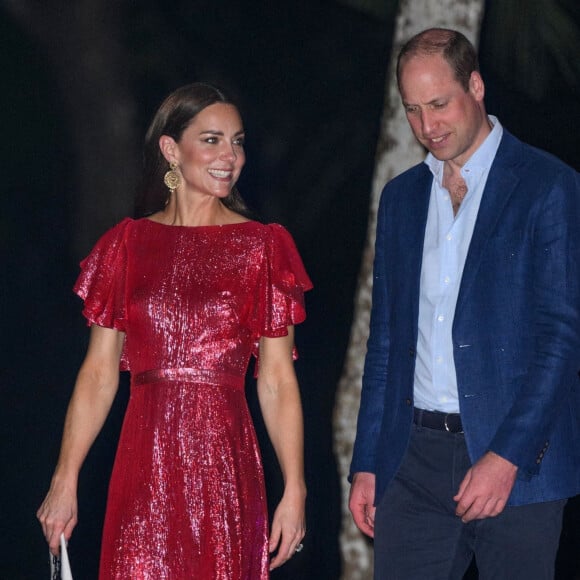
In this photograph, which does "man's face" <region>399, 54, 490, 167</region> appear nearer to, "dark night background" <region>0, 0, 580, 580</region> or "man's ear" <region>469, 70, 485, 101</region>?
"man's ear" <region>469, 70, 485, 101</region>

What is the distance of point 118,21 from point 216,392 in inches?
65.9

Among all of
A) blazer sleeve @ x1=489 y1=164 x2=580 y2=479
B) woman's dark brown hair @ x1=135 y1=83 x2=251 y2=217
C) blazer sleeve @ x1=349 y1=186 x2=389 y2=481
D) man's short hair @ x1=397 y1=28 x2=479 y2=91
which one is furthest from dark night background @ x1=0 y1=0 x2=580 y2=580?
blazer sleeve @ x1=489 y1=164 x2=580 y2=479

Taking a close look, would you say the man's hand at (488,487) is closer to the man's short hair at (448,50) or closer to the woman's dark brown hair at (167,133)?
the man's short hair at (448,50)

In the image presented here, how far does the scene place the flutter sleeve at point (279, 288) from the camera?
9.62 ft

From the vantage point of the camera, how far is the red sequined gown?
277 centimetres

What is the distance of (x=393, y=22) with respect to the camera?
4.15 metres

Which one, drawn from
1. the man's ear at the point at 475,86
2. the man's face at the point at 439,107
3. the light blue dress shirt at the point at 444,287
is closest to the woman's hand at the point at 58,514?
the light blue dress shirt at the point at 444,287

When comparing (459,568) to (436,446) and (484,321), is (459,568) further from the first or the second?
(484,321)

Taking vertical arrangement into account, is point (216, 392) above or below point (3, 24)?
below

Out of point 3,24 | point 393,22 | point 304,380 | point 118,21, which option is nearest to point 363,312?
point 304,380

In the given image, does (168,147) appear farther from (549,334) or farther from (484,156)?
(549,334)

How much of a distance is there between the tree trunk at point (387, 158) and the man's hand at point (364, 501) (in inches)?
53.4

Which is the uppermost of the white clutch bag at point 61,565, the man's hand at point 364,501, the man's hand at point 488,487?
the man's hand at point 488,487

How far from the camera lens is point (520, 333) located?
248cm
